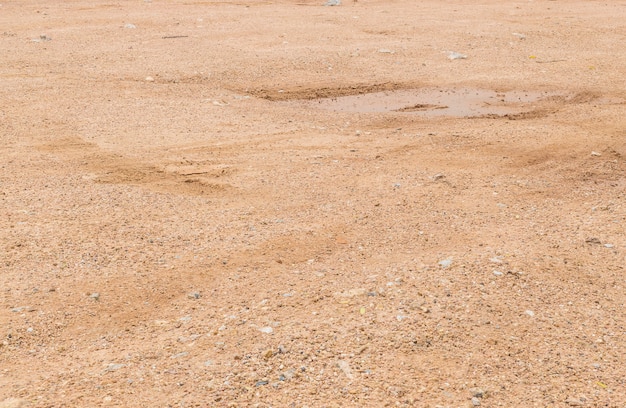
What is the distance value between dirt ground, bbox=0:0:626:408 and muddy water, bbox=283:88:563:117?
44mm

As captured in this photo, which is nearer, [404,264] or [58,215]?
[404,264]

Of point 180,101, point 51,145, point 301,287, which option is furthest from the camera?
point 180,101

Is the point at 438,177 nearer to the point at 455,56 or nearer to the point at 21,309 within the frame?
the point at 21,309

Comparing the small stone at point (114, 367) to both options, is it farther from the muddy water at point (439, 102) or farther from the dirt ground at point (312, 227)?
the muddy water at point (439, 102)

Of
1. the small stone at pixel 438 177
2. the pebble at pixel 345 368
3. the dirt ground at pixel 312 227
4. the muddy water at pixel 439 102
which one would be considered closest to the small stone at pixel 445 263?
the dirt ground at pixel 312 227

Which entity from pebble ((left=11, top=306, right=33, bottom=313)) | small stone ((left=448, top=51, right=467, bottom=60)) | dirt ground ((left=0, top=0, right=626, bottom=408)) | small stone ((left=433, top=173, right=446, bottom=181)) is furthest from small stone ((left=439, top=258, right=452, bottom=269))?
small stone ((left=448, top=51, right=467, bottom=60))

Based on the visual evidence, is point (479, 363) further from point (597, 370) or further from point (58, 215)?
point (58, 215)

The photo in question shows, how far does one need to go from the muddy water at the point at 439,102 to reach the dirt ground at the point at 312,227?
44mm

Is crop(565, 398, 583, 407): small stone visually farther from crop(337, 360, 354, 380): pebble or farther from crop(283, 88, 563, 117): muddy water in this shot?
crop(283, 88, 563, 117): muddy water

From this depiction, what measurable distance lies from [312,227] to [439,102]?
12.6ft

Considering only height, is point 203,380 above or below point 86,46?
A: below

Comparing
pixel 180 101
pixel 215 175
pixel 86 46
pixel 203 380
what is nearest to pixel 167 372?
pixel 203 380

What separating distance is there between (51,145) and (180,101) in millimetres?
1835

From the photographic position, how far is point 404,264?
4.50m
